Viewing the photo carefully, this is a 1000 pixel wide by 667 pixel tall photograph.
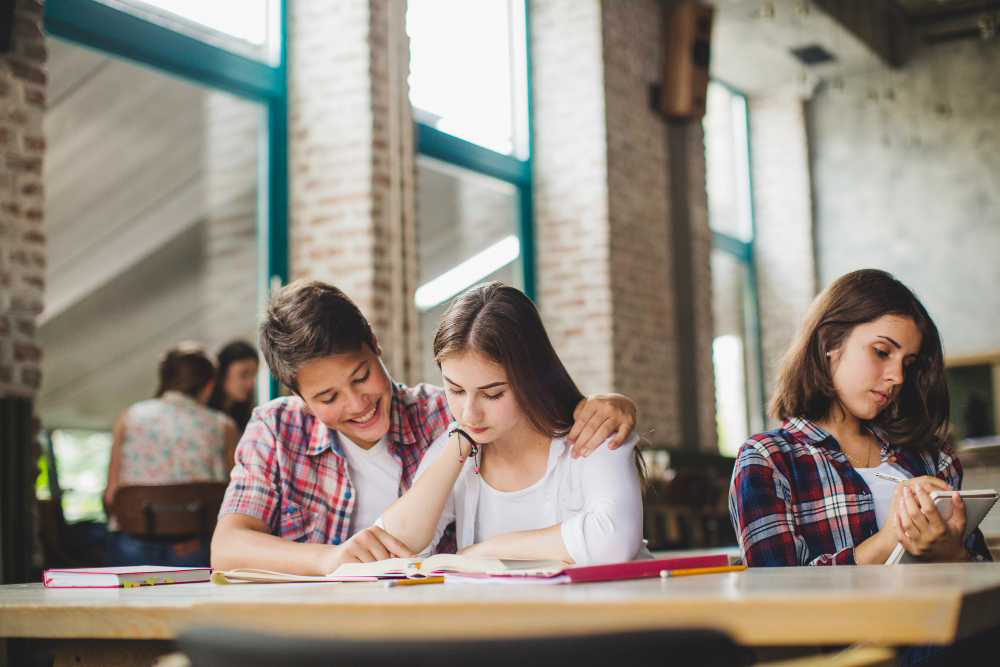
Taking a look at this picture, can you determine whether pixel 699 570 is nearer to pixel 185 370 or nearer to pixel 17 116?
pixel 185 370

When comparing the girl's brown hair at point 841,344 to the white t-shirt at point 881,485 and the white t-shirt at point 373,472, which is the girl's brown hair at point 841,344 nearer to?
the white t-shirt at point 881,485

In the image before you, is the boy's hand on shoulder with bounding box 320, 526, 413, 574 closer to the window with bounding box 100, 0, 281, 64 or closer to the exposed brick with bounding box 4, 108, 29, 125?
the exposed brick with bounding box 4, 108, 29, 125

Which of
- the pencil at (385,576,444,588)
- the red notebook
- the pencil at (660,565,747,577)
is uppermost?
the red notebook

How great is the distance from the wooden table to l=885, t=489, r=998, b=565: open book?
0.79ft

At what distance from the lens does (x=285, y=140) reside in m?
5.23

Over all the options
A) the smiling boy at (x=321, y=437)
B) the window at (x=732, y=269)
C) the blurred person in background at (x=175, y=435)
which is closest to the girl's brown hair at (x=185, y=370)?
the blurred person in background at (x=175, y=435)

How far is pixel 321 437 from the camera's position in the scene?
216 centimetres

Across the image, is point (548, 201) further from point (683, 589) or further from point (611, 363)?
point (683, 589)

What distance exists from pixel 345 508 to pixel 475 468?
34 centimetres

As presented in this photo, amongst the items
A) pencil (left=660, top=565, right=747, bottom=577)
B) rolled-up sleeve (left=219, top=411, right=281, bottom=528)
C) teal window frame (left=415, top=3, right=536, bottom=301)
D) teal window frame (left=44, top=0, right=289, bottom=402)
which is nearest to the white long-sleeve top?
pencil (left=660, top=565, right=747, bottom=577)

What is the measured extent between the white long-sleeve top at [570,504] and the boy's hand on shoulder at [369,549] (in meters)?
0.25

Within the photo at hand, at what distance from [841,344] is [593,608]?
127 cm

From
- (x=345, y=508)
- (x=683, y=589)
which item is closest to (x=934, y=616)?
(x=683, y=589)

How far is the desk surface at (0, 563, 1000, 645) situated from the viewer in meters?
0.70
